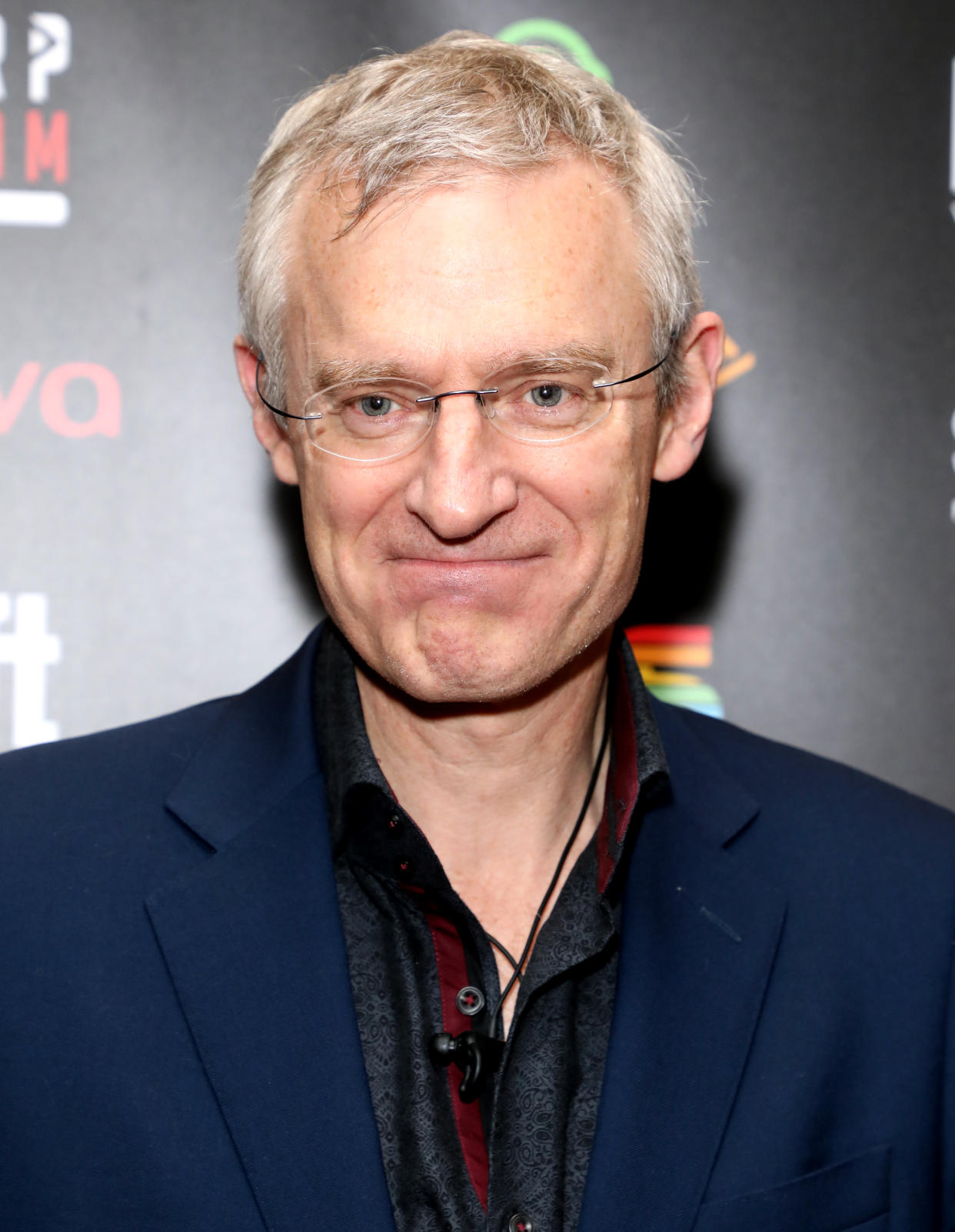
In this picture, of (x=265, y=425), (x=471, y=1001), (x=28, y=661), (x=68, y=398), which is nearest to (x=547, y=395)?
(x=265, y=425)

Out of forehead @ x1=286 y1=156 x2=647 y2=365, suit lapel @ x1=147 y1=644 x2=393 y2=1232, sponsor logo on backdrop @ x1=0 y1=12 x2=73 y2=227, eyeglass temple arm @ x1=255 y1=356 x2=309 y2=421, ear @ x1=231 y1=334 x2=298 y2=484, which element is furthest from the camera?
sponsor logo on backdrop @ x1=0 y1=12 x2=73 y2=227

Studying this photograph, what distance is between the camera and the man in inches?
54.7

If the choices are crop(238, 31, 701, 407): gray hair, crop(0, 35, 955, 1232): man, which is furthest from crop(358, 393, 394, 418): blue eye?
crop(238, 31, 701, 407): gray hair

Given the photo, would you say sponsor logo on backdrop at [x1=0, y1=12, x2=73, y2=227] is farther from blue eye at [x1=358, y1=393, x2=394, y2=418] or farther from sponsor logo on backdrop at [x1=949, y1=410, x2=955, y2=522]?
sponsor logo on backdrop at [x1=949, y1=410, x2=955, y2=522]

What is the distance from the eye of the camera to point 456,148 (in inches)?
58.7

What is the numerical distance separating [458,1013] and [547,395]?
2.46 feet

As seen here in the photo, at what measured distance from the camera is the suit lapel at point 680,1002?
1.40 metres

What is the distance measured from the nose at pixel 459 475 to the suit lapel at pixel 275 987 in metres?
0.38

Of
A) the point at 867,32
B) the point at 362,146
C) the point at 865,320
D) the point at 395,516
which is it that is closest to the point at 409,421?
the point at 395,516

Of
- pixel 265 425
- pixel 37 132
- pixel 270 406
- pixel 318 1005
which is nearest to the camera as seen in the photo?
pixel 318 1005

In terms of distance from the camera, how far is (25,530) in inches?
84.7

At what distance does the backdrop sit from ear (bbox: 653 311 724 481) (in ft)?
1.57

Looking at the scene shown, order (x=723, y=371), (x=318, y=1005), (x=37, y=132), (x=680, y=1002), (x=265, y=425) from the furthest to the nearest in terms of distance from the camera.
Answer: (x=723, y=371) → (x=37, y=132) → (x=265, y=425) → (x=680, y=1002) → (x=318, y=1005)

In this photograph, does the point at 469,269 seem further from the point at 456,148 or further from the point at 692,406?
the point at 692,406
